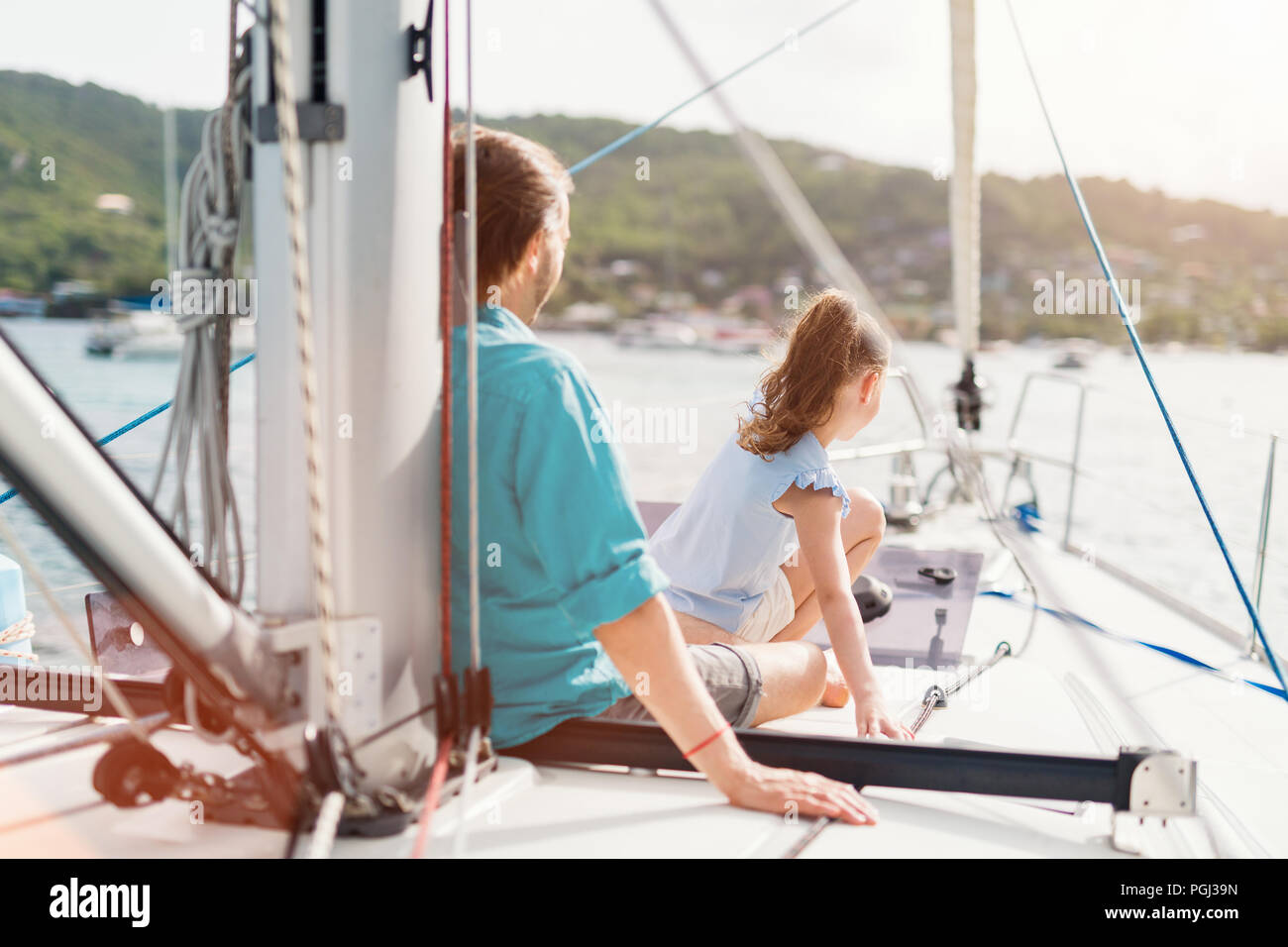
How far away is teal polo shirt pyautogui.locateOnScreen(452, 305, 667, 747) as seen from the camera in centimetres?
111

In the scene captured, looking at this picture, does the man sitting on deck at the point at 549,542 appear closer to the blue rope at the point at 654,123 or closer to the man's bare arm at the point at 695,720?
the man's bare arm at the point at 695,720

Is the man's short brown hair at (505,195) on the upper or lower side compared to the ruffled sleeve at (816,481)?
upper

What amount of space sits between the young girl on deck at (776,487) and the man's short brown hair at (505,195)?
71 cm

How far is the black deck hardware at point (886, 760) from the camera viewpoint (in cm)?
120

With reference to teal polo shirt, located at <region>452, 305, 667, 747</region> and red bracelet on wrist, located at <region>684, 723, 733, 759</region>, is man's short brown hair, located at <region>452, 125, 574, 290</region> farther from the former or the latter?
red bracelet on wrist, located at <region>684, 723, 733, 759</region>

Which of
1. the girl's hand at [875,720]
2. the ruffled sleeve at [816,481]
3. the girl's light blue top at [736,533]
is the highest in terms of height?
the ruffled sleeve at [816,481]

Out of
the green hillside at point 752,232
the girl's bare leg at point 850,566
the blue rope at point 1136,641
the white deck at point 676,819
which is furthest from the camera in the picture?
the green hillside at point 752,232

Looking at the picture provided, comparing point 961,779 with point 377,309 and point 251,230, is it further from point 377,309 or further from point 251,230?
point 251,230

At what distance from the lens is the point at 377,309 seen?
106 cm

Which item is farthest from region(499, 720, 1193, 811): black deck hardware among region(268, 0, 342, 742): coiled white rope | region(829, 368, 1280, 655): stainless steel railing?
region(829, 368, 1280, 655): stainless steel railing

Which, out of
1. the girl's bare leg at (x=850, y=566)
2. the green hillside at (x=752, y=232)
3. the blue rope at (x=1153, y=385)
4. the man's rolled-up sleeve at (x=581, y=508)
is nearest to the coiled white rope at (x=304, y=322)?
the man's rolled-up sleeve at (x=581, y=508)

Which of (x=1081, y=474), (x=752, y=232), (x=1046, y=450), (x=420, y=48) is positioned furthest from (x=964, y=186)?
(x=752, y=232)
